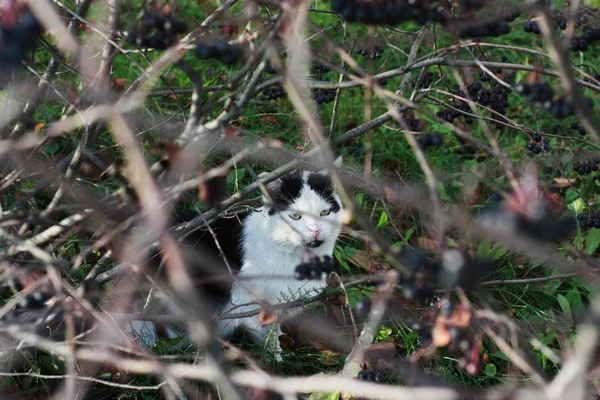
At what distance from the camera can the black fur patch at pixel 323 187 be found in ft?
11.0

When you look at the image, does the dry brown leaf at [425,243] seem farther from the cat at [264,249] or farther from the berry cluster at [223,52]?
the berry cluster at [223,52]

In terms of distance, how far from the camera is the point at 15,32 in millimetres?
1410

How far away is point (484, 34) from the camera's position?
181cm

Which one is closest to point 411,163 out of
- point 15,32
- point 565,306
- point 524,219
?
point 565,306

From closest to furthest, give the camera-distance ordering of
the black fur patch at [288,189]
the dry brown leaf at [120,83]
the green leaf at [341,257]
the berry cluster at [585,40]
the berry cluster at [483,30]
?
the berry cluster at [483,30] → the berry cluster at [585,40] → the black fur patch at [288,189] → the green leaf at [341,257] → the dry brown leaf at [120,83]

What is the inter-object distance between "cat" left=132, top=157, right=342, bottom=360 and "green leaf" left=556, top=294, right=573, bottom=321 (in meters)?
1.05

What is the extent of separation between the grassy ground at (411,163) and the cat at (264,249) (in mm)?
215

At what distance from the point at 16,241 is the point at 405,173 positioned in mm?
2656

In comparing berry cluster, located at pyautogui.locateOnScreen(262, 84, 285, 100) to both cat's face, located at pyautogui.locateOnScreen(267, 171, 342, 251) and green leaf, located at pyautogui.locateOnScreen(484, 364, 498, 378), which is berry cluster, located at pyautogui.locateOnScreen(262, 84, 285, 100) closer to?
cat's face, located at pyautogui.locateOnScreen(267, 171, 342, 251)

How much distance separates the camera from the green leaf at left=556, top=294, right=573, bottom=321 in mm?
3132

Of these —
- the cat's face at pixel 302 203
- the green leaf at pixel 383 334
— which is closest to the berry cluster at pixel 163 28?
the cat's face at pixel 302 203

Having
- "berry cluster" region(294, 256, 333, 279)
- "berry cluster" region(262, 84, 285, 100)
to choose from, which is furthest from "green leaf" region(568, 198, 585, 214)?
"berry cluster" region(294, 256, 333, 279)

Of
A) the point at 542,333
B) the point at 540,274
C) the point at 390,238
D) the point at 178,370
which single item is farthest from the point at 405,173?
the point at 178,370

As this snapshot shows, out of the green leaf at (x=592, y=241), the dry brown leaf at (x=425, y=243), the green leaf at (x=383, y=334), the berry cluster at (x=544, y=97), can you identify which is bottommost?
the green leaf at (x=592, y=241)
